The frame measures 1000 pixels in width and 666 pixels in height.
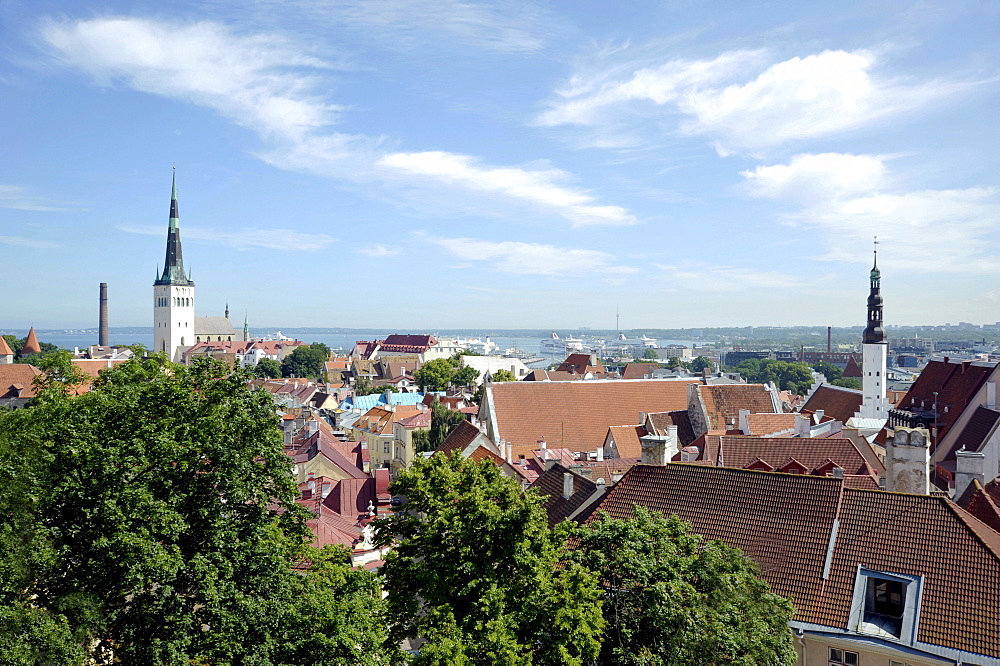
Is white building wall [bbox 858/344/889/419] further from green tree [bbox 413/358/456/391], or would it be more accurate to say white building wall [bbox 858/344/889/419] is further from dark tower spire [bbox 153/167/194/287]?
dark tower spire [bbox 153/167/194/287]

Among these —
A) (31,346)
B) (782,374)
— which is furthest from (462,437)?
(782,374)

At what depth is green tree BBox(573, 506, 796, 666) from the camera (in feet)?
42.9

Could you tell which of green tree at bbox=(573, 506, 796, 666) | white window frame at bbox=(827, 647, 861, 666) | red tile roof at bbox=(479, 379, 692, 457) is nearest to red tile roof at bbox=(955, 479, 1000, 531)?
white window frame at bbox=(827, 647, 861, 666)

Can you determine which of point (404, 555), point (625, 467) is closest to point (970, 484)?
point (625, 467)

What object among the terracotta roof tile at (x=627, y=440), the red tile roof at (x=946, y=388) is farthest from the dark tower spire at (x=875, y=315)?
the terracotta roof tile at (x=627, y=440)

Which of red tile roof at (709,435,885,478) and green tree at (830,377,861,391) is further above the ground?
red tile roof at (709,435,885,478)

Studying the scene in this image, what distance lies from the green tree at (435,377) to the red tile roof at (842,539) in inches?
3578

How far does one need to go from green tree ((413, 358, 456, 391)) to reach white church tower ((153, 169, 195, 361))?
265 feet

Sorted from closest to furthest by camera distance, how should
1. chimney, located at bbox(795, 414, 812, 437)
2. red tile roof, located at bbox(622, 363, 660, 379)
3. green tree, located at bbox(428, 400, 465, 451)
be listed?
chimney, located at bbox(795, 414, 812, 437), green tree, located at bbox(428, 400, 465, 451), red tile roof, located at bbox(622, 363, 660, 379)

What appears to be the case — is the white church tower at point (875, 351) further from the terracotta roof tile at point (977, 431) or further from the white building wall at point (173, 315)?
the white building wall at point (173, 315)

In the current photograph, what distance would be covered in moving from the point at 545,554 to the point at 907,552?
24.7ft

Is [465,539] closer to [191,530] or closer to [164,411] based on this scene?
[191,530]

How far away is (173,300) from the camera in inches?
6718

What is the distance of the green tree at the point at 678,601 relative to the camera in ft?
42.9
